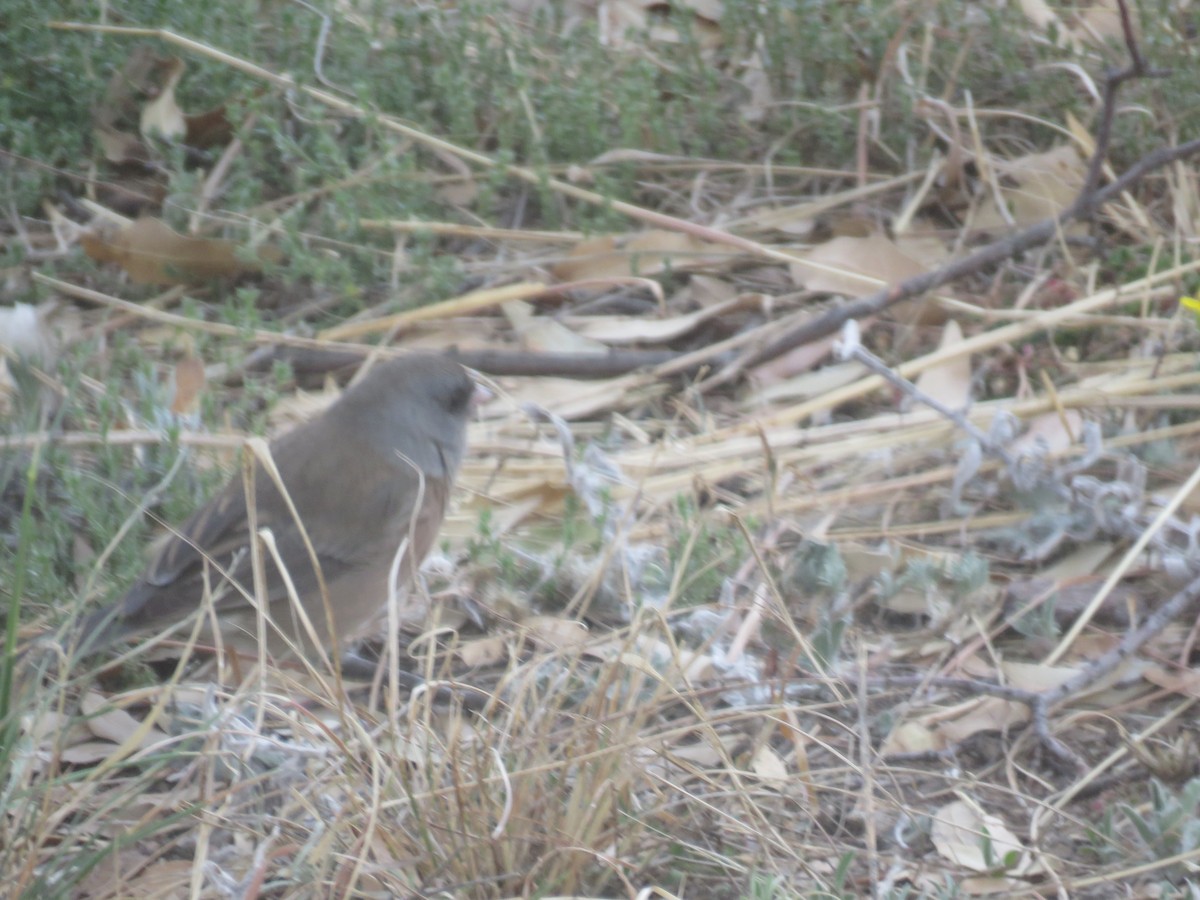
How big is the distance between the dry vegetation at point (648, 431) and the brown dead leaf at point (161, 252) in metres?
0.02

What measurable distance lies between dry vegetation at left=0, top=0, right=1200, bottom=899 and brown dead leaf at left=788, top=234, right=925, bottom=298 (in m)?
0.02

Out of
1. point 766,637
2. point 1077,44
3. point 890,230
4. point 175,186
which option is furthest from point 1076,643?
point 175,186

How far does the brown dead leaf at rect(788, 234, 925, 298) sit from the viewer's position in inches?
154

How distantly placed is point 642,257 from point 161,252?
137 centimetres

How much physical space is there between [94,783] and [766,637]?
1.27 m

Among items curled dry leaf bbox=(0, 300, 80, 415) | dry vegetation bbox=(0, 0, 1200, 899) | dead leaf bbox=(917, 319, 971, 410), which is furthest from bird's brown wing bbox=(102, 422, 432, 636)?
dead leaf bbox=(917, 319, 971, 410)

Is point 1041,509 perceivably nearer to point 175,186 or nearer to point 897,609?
point 897,609

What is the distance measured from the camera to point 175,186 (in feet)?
Result: 13.4

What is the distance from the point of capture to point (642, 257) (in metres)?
4.12

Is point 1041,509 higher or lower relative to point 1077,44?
lower

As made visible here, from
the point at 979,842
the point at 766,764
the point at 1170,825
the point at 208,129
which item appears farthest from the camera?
the point at 208,129

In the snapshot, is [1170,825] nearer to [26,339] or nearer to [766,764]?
[766,764]

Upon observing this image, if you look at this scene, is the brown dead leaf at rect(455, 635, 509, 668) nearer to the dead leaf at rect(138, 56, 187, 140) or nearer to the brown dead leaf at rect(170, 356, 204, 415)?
the brown dead leaf at rect(170, 356, 204, 415)

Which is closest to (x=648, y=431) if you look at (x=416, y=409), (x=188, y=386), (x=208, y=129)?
(x=416, y=409)
